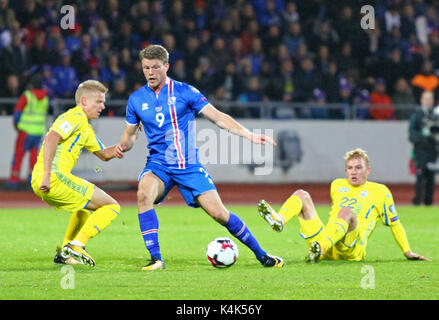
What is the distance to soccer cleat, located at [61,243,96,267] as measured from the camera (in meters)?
7.52

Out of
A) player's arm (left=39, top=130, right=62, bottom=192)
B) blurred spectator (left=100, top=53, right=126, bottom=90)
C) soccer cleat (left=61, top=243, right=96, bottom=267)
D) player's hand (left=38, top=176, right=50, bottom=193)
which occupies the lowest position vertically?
soccer cleat (left=61, top=243, right=96, bottom=267)

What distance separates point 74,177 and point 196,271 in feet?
5.17

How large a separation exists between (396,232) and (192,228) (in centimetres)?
395

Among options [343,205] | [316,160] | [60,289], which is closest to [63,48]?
[316,160]

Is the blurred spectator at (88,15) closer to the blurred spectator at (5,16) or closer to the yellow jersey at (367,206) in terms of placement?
the blurred spectator at (5,16)

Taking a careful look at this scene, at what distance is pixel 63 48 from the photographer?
56.6 feet

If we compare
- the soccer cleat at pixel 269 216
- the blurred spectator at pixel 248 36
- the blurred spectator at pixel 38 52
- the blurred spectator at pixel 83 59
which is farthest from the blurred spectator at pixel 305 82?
the soccer cleat at pixel 269 216

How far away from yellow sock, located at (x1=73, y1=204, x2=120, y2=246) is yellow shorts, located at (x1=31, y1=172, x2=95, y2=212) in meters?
0.18

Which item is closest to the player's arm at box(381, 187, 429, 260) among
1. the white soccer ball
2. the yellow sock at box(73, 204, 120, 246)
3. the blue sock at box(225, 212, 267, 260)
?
the blue sock at box(225, 212, 267, 260)

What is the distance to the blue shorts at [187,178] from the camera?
7.40 metres

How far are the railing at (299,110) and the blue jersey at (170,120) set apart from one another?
1006cm

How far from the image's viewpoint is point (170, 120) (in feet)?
24.5

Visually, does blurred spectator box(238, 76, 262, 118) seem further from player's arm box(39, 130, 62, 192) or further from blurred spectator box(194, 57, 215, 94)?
player's arm box(39, 130, 62, 192)

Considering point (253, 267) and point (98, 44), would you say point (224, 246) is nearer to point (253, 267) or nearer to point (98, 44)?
point (253, 267)
